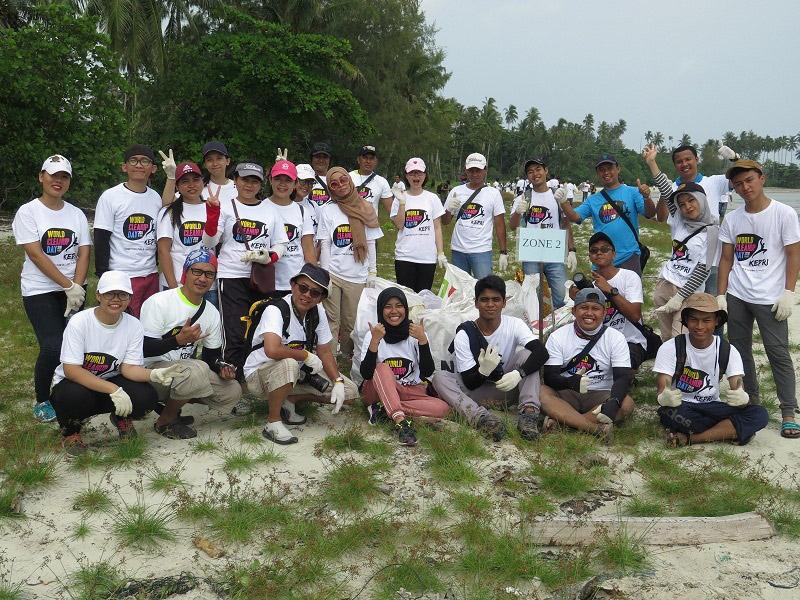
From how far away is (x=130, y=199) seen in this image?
5.30 meters

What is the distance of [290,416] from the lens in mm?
5340

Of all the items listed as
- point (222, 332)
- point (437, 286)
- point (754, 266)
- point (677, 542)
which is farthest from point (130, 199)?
point (437, 286)

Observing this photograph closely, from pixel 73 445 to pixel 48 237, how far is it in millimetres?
1544

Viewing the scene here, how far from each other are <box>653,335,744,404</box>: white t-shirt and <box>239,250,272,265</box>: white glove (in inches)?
122

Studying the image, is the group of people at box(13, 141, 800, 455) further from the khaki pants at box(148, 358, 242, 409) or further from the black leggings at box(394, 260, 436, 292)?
the black leggings at box(394, 260, 436, 292)

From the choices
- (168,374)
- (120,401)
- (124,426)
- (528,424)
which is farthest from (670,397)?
(124,426)

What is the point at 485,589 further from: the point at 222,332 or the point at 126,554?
the point at 222,332

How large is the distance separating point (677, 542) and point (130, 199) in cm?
445

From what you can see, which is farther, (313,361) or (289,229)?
(289,229)

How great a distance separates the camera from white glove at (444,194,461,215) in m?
6.96

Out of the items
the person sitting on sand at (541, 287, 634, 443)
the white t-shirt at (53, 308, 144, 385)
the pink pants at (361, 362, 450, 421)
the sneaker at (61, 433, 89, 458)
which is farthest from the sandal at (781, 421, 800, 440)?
the sneaker at (61, 433, 89, 458)

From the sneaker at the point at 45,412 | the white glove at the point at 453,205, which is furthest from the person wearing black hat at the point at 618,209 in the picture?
the sneaker at the point at 45,412

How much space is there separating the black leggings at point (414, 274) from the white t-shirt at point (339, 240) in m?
0.66

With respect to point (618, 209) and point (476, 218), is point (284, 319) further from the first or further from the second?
point (618, 209)
